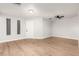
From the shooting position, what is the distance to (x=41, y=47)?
1.66 m

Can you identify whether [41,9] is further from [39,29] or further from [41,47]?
[41,47]

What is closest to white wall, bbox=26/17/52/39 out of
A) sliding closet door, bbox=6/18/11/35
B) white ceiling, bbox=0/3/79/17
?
white ceiling, bbox=0/3/79/17

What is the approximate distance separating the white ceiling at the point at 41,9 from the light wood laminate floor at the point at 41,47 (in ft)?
1.36

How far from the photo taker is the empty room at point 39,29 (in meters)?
1.60

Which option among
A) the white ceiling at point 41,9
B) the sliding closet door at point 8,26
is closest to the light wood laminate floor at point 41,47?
the sliding closet door at point 8,26

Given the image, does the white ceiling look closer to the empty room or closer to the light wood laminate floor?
the empty room

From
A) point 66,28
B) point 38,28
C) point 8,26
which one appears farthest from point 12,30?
point 66,28

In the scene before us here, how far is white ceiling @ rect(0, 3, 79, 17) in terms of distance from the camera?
5.23ft

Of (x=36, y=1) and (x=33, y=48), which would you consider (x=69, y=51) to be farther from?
(x=36, y=1)

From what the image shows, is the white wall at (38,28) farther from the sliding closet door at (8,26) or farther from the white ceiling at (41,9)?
the sliding closet door at (8,26)

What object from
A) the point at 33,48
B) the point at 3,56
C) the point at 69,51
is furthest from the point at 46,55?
the point at 3,56

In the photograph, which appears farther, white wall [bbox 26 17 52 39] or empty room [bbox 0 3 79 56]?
white wall [bbox 26 17 52 39]

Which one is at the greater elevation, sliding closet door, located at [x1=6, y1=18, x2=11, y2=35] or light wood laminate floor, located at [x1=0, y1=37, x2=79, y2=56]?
sliding closet door, located at [x1=6, y1=18, x2=11, y2=35]

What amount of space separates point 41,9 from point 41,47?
589 mm
